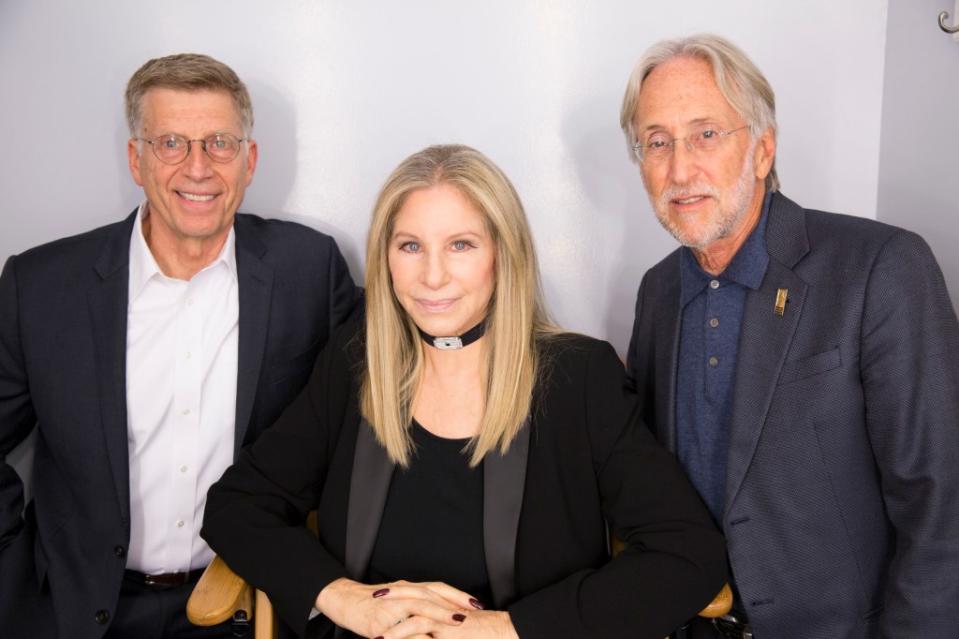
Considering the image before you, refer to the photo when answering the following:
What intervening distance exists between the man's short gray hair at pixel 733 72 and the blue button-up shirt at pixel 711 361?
19cm

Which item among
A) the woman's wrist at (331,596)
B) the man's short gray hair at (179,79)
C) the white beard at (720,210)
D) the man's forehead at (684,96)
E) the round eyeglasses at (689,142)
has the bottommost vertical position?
the woman's wrist at (331,596)

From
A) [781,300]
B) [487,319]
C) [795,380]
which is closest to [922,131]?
[781,300]

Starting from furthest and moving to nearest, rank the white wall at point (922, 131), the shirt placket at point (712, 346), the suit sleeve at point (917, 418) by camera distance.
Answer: the white wall at point (922, 131) < the shirt placket at point (712, 346) < the suit sleeve at point (917, 418)

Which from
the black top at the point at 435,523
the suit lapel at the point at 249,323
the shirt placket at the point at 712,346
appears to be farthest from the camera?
the suit lapel at the point at 249,323

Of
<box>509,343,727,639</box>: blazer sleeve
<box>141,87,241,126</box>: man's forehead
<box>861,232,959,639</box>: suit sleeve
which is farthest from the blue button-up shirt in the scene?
<box>141,87,241,126</box>: man's forehead

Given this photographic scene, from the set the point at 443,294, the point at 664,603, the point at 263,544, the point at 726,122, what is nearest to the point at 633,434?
the point at 664,603

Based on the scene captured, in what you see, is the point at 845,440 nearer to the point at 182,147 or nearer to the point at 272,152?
the point at 182,147

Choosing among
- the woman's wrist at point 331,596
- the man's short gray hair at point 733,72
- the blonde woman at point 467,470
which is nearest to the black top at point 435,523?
the blonde woman at point 467,470

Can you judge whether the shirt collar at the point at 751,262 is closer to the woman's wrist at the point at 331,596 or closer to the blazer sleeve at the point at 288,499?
the blazer sleeve at the point at 288,499

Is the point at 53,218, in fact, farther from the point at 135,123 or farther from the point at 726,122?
the point at 726,122

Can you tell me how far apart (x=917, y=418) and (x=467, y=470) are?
93 cm

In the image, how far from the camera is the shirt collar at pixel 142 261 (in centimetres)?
239

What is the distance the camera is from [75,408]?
2303 millimetres

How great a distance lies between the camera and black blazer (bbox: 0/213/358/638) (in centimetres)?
229
